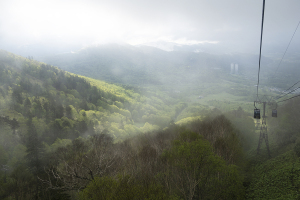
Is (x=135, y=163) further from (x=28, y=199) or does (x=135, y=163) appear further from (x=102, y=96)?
(x=102, y=96)

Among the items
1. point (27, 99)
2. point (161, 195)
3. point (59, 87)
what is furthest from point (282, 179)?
point (59, 87)

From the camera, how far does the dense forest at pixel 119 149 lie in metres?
21.6

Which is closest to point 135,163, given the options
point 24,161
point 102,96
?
point 24,161

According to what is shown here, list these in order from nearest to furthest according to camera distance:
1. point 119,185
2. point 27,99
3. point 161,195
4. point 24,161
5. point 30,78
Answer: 1. point 119,185
2. point 161,195
3. point 24,161
4. point 27,99
5. point 30,78

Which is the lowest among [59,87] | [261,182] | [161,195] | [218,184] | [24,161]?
[24,161]

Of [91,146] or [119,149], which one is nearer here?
[119,149]

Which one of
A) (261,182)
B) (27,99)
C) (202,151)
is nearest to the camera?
(202,151)

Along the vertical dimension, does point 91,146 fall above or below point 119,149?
below

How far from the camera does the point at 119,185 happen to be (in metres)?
15.4

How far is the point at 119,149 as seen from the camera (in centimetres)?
4544

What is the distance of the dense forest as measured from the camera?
21562 mm

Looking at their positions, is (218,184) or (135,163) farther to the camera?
(135,163)

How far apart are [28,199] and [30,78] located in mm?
118436

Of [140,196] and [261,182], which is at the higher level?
[140,196]
